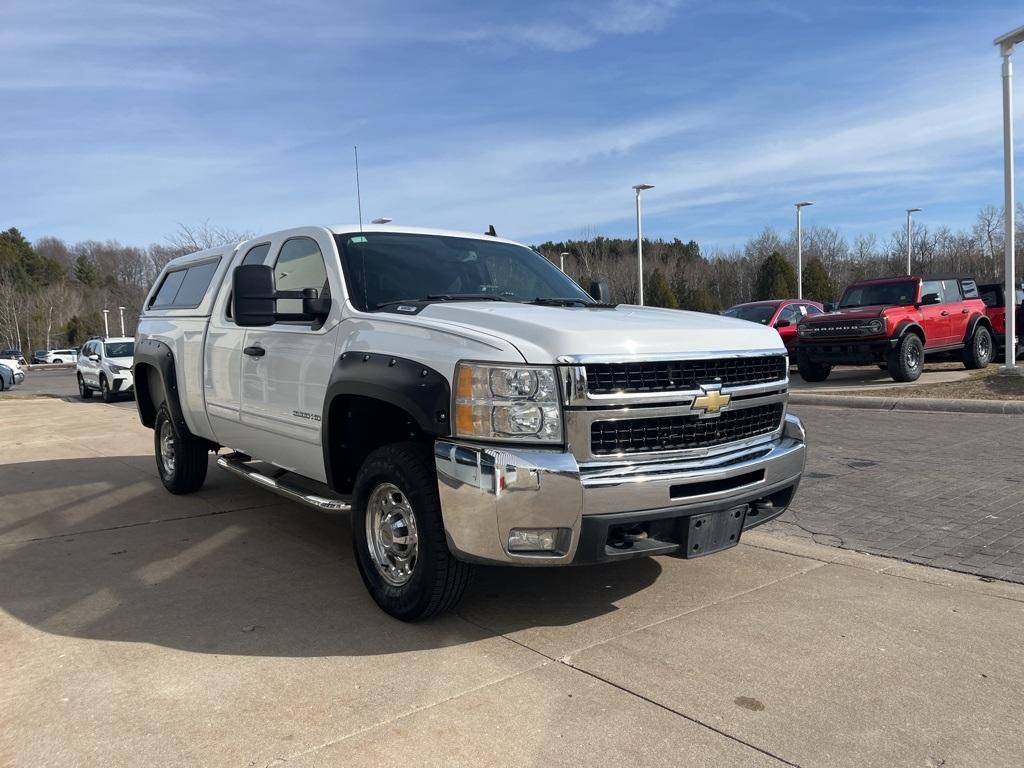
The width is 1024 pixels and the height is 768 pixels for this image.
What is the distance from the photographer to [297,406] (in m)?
4.80

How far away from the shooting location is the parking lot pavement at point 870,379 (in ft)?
45.3

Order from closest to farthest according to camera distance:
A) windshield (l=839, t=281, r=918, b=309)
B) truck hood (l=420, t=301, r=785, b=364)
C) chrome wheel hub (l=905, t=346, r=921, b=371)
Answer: truck hood (l=420, t=301, r=785, b=364) < chrome wheel hub (l=905, t=346, r=921, b=371) < windshield (l=839, t=281, r=918, b=309)

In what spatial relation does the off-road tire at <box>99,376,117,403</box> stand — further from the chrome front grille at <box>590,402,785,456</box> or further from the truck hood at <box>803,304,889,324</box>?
the chrome front grille at <box>590,402,785,456</box>

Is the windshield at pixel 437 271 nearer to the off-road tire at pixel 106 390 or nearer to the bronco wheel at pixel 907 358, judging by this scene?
the bronco wheel at pixel 907 358

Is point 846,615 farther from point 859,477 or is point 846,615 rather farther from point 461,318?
point 859,477

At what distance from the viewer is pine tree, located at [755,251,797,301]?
44219mm

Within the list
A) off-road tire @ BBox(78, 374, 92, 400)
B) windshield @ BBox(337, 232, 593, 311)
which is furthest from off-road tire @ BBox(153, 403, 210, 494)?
off-road tire @ BBox(78, 374, 92, 400)

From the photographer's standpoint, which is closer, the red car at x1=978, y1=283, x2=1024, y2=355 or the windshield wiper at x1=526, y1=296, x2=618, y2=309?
the windshield wiper at x1=526, y1=296, x2=618, y2=309

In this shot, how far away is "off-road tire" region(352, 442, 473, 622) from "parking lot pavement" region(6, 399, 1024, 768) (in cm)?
14

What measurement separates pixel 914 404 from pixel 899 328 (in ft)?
9.08

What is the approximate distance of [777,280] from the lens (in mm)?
44500

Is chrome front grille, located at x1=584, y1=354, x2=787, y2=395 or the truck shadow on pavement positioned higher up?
chrome front grille, located at x1=584, y1=354, x2=787, y2=395

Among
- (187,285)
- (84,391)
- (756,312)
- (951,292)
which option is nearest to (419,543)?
(187,285)

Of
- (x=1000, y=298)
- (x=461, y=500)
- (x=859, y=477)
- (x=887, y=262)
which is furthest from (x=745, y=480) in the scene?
(x=887, y=262)
